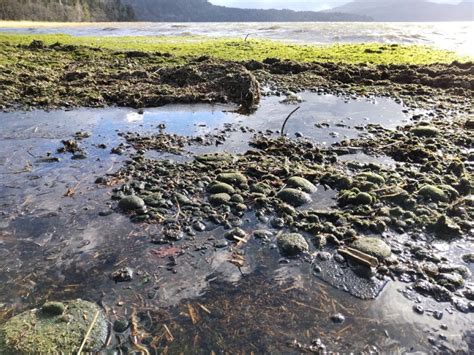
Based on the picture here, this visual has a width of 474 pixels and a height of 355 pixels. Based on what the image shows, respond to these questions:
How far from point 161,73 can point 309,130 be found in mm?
9095

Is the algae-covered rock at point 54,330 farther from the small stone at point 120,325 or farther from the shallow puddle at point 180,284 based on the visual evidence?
the shallow puddle at point 180,284

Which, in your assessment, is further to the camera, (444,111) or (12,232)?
(444,111)

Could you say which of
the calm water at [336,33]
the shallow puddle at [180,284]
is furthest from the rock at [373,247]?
the calm water at [336,33]

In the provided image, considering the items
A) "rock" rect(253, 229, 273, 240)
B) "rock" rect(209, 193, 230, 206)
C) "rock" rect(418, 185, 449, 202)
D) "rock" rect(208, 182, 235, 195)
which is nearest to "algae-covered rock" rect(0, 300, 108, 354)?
"rock" rect(253, 229, 273, 240)

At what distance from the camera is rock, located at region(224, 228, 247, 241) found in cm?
695

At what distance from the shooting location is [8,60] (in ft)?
70.8

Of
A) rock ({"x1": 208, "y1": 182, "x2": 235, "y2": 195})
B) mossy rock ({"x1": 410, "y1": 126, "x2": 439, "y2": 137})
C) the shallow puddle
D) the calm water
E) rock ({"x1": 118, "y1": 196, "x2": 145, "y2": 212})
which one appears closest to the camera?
the shallow puddle

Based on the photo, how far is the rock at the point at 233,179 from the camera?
880cm

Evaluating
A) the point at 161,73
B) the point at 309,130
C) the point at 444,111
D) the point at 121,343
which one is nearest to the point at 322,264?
the point at 121,343

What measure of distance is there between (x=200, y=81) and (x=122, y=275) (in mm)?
13253

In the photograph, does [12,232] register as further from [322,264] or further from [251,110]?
[251,110]

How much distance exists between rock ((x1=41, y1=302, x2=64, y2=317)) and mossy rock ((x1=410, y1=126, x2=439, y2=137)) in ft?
34.7

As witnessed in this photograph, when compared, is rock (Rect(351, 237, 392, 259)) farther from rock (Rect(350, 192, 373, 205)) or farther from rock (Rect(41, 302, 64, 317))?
rock (Rect(41, 302, 64, 317))

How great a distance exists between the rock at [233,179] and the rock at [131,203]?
1.89m
